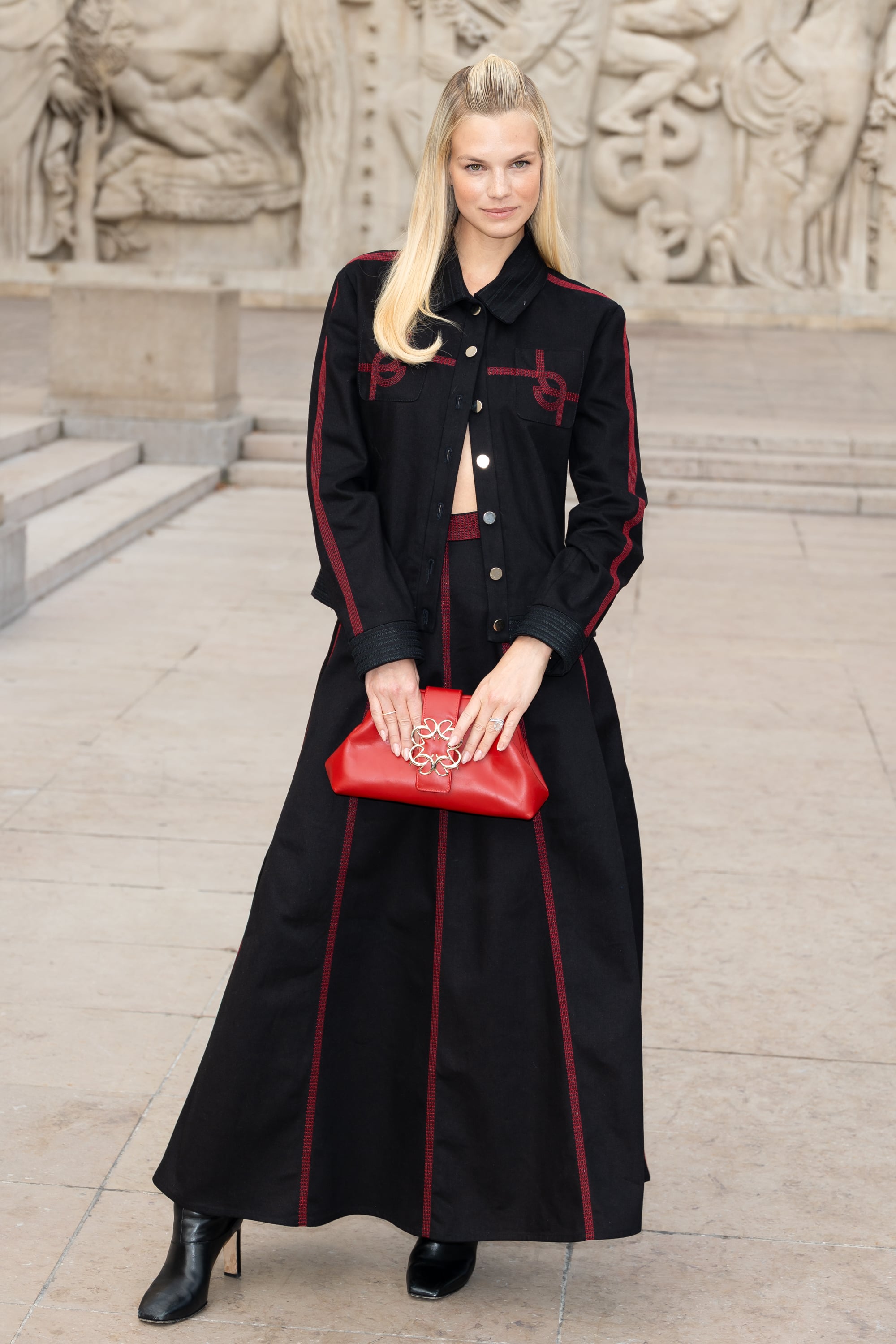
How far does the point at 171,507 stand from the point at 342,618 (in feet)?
24.1

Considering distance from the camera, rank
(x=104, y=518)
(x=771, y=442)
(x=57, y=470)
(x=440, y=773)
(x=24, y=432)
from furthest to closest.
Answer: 1. (x=771, y=442)
2. (x=24, y=432)
3. (x=57, y=470)
4. (x=104, y=518)
5. (x=440, y=773)

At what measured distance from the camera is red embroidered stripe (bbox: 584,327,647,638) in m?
2.36

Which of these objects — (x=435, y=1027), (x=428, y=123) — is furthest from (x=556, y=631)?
(x=428, y=123)

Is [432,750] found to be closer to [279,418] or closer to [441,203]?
[441,203]

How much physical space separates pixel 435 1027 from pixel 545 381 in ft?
3.04

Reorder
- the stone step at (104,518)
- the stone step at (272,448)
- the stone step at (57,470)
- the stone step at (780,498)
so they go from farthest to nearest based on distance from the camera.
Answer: the stone step at (272,448)
the stone step at (780,498)
the stone step at (57,470)
the stone step at (104,518)

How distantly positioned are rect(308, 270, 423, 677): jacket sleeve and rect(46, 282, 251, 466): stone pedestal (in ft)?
26.8

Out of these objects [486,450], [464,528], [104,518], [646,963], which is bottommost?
[104,518]

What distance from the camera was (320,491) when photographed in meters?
2.38

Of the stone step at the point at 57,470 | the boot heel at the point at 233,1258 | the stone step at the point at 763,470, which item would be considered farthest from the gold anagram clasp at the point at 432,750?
the stone step at the point at 763,470

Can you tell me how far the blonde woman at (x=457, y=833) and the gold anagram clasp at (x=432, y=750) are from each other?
0.27 ft

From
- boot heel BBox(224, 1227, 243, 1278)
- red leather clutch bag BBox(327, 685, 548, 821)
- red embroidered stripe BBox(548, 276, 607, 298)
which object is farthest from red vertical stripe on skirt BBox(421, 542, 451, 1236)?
red embroidered stripe BBox(548, 276, 607, 298)

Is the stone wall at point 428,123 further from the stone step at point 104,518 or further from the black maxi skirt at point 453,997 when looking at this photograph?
the black maxi skirt at point 453,997

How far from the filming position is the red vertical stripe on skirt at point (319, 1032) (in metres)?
2.38
